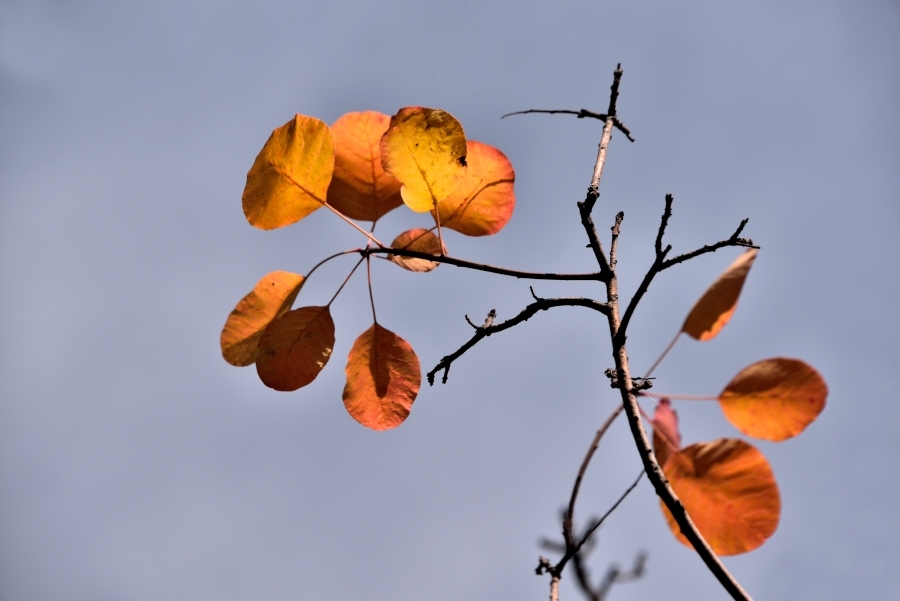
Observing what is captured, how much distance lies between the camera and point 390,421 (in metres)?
0.86

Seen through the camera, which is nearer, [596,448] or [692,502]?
[692,502]

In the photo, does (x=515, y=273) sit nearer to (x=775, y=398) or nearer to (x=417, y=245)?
(x=417, y=245)

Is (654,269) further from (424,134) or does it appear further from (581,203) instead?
(424,134)

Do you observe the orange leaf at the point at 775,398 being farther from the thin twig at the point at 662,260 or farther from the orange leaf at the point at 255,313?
the orange leaf at the point at 255,313

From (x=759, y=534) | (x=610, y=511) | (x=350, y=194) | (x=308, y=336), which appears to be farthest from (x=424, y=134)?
(x=759, y=534)

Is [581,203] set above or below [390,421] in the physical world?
above

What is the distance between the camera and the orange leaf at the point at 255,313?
0.86 metres

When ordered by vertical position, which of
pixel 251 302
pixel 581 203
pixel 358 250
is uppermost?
pixel 581 203

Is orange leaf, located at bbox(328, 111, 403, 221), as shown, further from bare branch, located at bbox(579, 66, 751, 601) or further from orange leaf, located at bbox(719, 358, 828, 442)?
orange leaf, located at bbox(719, 358, 828, 442)

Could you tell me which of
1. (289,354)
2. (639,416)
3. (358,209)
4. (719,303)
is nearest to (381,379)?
(289,354)

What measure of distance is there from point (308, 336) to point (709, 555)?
1.94ft

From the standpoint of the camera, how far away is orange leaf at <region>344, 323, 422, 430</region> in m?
0.86

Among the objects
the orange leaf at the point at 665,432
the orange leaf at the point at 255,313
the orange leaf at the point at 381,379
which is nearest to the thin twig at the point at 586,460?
the orange leaf at the point at 665,432

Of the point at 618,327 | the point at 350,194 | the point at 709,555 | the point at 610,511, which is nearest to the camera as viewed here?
the point at 709,555
